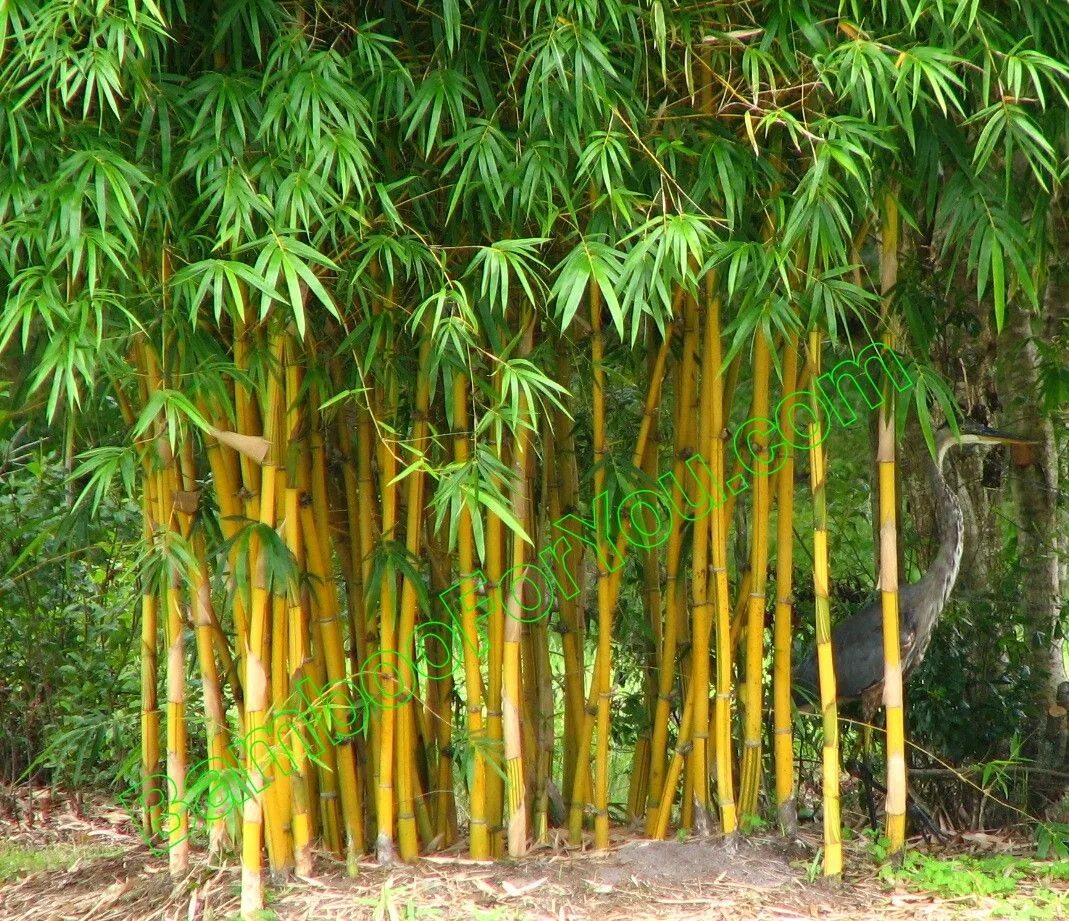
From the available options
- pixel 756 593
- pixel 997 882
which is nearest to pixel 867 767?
pixel 997 882

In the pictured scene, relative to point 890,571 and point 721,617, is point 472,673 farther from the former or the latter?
point 890,571

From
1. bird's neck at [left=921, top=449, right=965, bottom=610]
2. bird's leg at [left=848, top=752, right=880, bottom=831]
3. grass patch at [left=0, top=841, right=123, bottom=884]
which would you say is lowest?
grass patch at [left=0, top=841, right=123, bottom=884]

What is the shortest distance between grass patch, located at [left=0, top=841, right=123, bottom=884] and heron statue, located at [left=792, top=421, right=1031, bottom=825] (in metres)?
2.15

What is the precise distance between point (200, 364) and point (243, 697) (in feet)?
3.09

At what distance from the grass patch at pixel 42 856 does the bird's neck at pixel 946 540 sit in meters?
2.44

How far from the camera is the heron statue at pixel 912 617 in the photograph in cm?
309

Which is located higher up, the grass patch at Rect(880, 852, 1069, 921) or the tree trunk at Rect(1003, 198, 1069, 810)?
the tree trunk at Rect(1003, 198, 1069, 810)

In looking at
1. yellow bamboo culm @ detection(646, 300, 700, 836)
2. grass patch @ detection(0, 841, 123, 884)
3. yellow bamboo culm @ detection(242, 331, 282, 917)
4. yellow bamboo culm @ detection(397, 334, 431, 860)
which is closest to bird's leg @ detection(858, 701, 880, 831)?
yellow bamboo culm @ detection(646, 300, 700, 836)

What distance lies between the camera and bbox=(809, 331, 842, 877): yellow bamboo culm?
279cm

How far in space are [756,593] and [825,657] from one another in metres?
0.24

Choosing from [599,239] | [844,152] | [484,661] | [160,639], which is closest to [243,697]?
[484,661]

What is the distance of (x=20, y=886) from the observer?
126 inches

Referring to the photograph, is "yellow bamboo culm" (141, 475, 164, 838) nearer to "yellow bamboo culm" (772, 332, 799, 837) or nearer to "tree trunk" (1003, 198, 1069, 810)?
"yellow bamboo culm" (772, 332, 799, 837)

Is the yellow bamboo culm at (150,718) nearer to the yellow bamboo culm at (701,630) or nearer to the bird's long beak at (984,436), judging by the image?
the yellow bamboo culm at (701,630)
